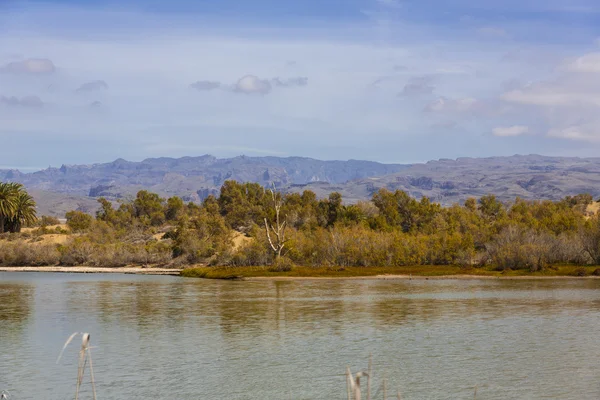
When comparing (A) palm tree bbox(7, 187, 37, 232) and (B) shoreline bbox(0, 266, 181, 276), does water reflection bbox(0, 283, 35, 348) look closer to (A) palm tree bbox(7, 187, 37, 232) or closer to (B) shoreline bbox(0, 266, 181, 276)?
(B) shoreline bbox(0, 266, 181, 276)

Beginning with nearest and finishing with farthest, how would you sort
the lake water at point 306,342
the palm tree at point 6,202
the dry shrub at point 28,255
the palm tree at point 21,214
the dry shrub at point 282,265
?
the lake water at point 306,342 < the dry shrub at point 282,265 < the dry shrub at point 28,255 < the palm tree at point 6,202 < the palm tree at point 21,214

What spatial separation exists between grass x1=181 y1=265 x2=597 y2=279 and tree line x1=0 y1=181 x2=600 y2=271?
241cm

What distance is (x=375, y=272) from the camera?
81.1 metres

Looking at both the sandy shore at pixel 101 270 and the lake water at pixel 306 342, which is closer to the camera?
the lake water at pixel 306 342

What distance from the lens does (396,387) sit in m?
26.5

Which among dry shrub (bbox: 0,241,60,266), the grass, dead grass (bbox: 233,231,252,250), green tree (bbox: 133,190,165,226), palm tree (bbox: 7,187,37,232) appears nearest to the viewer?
the grass

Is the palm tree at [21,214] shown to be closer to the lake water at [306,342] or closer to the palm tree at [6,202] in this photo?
the palm tree at [6,202]

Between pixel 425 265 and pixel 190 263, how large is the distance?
109ft

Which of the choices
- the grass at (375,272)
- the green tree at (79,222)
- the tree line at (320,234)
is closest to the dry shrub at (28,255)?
the tree line at (320,234)

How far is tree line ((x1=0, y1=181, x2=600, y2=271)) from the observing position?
84.5 meters

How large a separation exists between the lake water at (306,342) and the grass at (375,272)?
44.9ft

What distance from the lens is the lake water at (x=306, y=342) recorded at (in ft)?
88.0

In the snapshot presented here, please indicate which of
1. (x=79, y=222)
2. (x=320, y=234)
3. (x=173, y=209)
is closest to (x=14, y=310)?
(x=320, y=234)

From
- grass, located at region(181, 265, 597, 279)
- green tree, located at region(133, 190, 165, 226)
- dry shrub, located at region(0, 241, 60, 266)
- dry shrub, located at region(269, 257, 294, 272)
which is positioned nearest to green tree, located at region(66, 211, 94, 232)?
green tree, located at region(133, 190, 165, 226)
